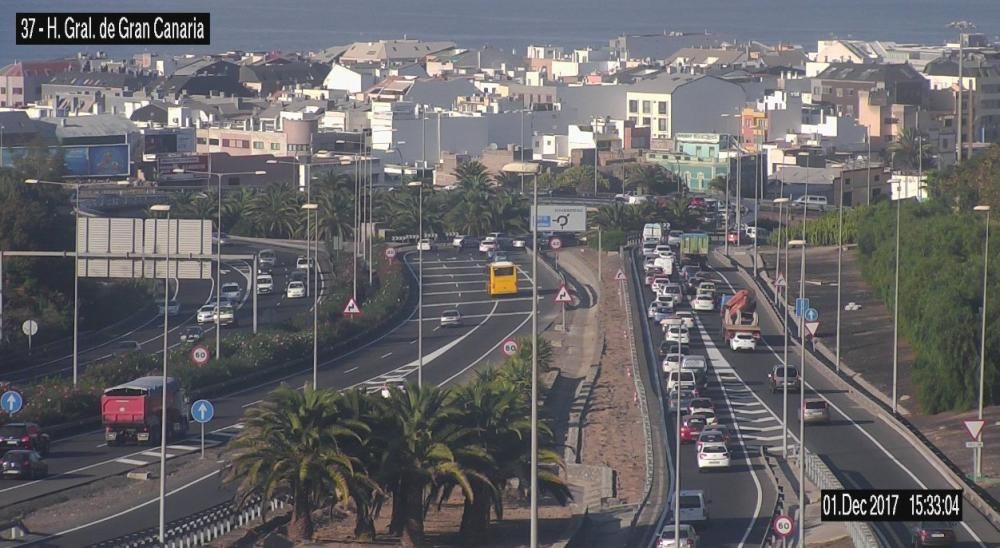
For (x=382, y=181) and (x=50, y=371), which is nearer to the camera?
(x=50, y=371)

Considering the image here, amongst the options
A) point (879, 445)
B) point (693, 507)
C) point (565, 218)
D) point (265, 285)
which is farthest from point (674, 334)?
point (565, 218)

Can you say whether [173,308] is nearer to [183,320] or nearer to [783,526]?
[183,320]

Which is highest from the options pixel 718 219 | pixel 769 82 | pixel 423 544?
pixel 769 82

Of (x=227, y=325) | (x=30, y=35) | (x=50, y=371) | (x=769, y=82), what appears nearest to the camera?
(x=30, y=35)

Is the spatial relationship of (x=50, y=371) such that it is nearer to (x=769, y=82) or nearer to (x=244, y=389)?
(x=244, y=389)

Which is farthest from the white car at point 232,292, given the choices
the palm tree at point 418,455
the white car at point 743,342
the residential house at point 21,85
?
the residential house at point 21,85

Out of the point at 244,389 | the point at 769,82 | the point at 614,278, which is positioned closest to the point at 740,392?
the point at 244,389

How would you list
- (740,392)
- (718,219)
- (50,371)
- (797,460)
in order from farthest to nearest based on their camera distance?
(718,219), (50,371), (740,392), (797,460)
